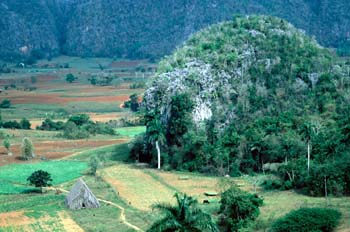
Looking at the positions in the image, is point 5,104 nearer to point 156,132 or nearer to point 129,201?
point 156,132

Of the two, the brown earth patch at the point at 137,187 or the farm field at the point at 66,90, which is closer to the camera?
the brown earth patch at the point at 137,187

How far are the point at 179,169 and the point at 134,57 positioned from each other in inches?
4977

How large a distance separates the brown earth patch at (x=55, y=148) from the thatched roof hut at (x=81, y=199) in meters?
18.4

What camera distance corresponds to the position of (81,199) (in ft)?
134

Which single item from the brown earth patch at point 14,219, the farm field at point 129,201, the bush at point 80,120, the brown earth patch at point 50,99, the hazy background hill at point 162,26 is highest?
the hazy background hill at point 162,26

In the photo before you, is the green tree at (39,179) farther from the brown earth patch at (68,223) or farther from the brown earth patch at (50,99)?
the brown earth patch at (50,99)

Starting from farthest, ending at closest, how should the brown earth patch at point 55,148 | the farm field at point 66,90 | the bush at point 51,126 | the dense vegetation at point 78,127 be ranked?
1. the farm field at point 66,90
2. the bush at point 51,126
3. the dense vegetation at point 78,127
4. the brown earth patch at point 55,148

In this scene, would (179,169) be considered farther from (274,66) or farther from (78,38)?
(78,38)

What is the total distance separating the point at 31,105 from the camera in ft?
319

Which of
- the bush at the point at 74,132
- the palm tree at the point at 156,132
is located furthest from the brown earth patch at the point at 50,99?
the palm tree at the point at 156,132

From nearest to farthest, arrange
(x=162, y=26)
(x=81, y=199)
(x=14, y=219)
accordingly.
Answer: (x=14, y=219)
(x=81, y=199)
(x=162, y=26)

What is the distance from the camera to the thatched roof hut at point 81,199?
40.7 meters

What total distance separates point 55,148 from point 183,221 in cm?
4001

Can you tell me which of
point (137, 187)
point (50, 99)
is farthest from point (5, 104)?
point (137, 187)
